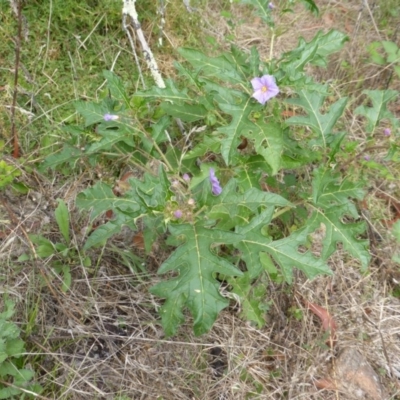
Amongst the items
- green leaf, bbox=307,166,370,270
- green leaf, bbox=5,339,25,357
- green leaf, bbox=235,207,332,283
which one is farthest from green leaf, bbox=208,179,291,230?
green leaf, bbox=5,339,25,357

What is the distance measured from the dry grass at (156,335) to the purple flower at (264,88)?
0.98 metres

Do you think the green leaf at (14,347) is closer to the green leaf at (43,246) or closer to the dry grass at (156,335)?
the dry grass at (156,335)

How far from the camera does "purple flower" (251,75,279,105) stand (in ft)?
6.72

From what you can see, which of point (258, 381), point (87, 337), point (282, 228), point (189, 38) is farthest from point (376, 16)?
point (87, 337)

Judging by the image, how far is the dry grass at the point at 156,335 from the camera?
2352mm

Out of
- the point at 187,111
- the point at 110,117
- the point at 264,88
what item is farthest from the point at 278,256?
the point at 110,117

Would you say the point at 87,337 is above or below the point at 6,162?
below

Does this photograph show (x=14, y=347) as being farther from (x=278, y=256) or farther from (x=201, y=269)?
(x=278, y=256)

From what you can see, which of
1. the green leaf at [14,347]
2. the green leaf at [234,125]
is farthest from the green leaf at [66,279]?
the green leaf at [234,125]

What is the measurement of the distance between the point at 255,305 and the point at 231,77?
1067 millimetres

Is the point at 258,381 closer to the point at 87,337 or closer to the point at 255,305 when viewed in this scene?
the point at 255,305

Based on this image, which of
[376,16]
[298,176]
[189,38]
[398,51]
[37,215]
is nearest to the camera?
[37,215]

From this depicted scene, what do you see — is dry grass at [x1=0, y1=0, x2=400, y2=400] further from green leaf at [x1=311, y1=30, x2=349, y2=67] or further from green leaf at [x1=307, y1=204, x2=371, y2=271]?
green leaf at [x1=311, y1=30, x2=349, y2=67]

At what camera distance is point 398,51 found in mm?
3490
